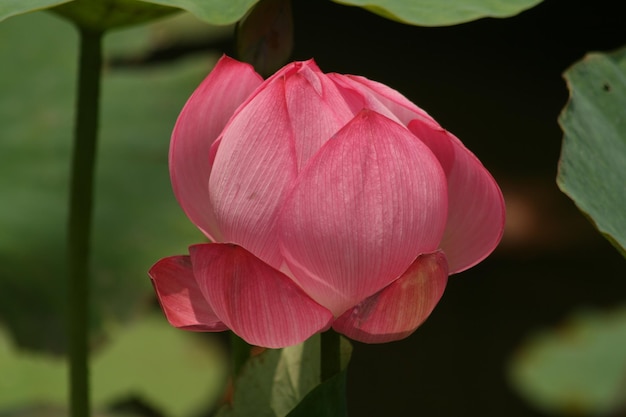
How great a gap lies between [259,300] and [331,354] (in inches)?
2.2

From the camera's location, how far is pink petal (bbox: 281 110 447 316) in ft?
1.20

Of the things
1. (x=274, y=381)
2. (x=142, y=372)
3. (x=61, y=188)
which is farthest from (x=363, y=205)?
(x=142, y=372)

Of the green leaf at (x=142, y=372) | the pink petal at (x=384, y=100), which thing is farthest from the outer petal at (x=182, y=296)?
the green leaf at (x=142, y=372)

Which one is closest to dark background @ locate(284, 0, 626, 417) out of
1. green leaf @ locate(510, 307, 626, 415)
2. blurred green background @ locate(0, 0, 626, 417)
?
blurred green background @ locate(0, 0, 626, 417)

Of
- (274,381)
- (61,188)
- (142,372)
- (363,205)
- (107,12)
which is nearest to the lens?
(363,205)

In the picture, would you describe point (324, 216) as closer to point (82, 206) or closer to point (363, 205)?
point (363, 205)

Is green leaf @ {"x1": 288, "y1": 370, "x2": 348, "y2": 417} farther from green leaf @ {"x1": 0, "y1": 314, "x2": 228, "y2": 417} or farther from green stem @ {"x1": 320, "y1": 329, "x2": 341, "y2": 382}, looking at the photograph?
green leaf @ {"x1": 0, "y1": 314, "x2": 228, "y2": 417}

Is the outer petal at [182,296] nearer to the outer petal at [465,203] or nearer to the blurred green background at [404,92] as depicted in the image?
the outer petal at [465,203]

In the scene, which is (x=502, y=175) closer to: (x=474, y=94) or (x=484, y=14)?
(x=474, y=94)

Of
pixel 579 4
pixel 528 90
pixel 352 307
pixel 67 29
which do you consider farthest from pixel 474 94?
pixel 352 307

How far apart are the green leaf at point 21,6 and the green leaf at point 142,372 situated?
96 centimetres

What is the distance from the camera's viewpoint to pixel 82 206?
629 mm

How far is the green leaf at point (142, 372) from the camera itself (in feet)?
4.71

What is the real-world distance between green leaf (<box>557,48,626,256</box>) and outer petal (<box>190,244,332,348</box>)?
0.16m
